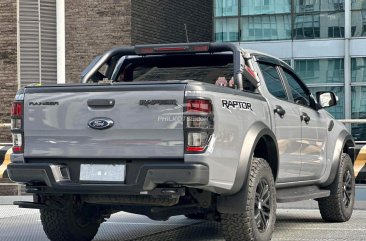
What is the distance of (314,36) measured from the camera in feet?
85.0

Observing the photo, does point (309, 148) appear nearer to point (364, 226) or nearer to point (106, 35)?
point (364, 226)

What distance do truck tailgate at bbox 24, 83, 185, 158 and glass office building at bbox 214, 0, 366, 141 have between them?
1925 cm

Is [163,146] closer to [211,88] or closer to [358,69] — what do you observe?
[211,88]

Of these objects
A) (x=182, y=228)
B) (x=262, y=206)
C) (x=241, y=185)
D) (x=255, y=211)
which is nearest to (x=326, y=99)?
(x=182, y=228)

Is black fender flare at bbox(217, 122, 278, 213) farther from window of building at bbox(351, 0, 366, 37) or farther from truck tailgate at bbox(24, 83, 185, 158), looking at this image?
window of building at bbox(351, 0, 366, 37)

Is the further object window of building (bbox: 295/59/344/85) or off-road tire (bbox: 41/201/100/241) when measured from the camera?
window of building (bbox: 295/59/344/85)

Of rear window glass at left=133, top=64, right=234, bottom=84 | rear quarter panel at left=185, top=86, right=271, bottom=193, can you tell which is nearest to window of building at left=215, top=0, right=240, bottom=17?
rear window glass at left=133, top=64, right=234, bottom=84

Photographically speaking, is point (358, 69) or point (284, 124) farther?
point (358, 69)

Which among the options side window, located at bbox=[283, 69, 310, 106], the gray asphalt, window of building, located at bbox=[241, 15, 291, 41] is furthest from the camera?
window of building, located at bbox=[241, 15, 291, 41]

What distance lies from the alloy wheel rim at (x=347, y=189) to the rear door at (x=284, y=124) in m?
1.46

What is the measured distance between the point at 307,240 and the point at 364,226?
143cm

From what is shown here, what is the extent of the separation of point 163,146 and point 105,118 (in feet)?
1.84

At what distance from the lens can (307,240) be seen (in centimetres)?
784

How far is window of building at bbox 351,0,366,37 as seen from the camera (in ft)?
83.1
